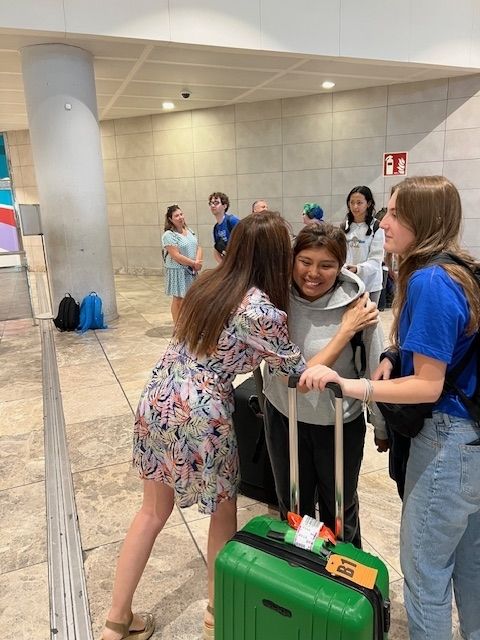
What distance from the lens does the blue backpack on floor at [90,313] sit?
6.11 m

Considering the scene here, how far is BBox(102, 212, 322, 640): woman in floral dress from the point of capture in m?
1.44

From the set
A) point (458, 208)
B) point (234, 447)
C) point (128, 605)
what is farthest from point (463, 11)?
point (128, 605)

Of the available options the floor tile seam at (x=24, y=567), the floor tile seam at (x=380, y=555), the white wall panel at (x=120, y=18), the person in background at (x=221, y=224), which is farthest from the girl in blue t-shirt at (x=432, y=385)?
the white wall panel at (x=120, y=18)

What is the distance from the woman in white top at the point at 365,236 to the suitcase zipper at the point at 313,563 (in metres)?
3.35

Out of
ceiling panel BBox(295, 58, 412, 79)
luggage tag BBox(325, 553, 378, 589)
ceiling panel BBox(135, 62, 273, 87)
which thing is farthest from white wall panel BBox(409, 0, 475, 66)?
luggage tag BBox(325, 553, 378, 589)

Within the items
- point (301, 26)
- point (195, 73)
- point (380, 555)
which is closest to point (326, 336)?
point (380, 555)

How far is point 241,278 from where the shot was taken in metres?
1.49

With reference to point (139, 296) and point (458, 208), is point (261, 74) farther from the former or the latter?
point (458, 208)

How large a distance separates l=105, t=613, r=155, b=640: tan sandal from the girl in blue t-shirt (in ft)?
3.18

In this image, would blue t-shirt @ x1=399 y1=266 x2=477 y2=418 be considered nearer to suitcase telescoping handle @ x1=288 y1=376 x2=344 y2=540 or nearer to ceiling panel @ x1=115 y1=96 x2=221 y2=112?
suitcase telescoping handle @ x1=288 y1=376 x2=344 y2=540

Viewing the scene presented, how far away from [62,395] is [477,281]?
3.72m

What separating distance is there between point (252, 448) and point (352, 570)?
3.89ft

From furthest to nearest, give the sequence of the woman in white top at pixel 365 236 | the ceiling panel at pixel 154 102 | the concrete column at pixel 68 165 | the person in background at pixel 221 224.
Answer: the ceiling panel at pixel 154 102
the person in background at pixel 221 224
the concrete column at pixel 68 165
the woman in white top at pixel 365 236

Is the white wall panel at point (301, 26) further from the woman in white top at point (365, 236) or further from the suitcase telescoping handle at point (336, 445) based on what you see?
the suitcase telescoping handle at point (336, 445)
